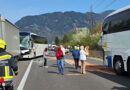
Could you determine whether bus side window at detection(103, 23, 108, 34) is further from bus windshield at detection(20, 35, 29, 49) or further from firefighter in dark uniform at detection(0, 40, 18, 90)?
bus windshield at detection(20, 35, 29, 49)

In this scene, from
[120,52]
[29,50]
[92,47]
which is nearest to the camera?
[120,52]

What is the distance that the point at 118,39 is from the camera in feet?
38.8

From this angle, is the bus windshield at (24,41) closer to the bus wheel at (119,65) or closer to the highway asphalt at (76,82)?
the highway asphalt at (76,82)

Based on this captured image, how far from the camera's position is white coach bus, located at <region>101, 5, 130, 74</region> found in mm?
11024

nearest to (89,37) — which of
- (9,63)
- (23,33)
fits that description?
(23,33)

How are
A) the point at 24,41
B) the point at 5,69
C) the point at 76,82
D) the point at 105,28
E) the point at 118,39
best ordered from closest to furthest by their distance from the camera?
1. the point at 5,69
2. the point at 76,82
3. the point at 118,39
4. the point at 105,28
5. the point at 24,41

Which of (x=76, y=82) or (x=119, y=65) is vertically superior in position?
(x=119, y=65)

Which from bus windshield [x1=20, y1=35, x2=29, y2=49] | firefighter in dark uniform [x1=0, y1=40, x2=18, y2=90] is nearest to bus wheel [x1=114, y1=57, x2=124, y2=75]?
firefighter in dark uniform [x1=0, y1=40, x2=18, y2=90]

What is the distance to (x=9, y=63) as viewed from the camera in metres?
4.50

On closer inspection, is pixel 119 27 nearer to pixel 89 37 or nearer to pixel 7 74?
pixel 7 74

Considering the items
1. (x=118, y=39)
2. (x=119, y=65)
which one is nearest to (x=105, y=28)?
(x=118, y=39)

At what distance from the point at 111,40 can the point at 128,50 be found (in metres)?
2.05

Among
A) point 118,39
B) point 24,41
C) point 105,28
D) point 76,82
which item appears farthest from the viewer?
point 24,41

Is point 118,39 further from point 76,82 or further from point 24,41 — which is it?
point 24,41
